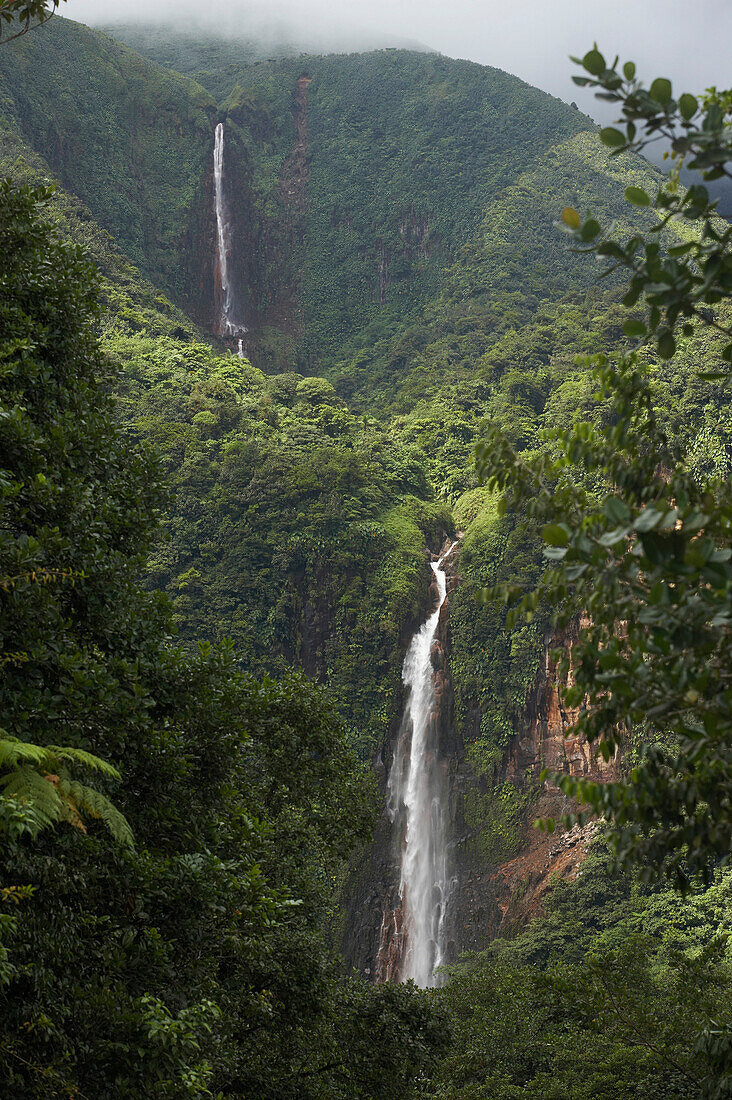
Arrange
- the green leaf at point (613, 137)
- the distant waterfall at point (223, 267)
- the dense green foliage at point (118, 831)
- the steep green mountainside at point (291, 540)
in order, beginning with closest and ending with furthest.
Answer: the green leaf at point (613, 137)
the dense green foliage at point (118, 831)
the steep green mountainside at point (291, 540)
the distant waterfall at point (223, 267)

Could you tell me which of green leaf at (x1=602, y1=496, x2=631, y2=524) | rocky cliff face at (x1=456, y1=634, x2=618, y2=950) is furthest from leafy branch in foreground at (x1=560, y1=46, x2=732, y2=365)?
rocky cliff face at (x1=456, y1=634, x2=618, y2=950)

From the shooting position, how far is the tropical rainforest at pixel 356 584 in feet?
9.47

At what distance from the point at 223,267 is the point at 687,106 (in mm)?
51587

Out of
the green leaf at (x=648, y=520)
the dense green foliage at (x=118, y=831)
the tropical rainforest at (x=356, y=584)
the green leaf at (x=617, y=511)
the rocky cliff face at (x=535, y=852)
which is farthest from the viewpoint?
the rocky cliff face at (x=535, y=852)

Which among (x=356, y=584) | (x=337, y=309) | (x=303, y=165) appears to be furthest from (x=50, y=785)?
(x=303, y=165)

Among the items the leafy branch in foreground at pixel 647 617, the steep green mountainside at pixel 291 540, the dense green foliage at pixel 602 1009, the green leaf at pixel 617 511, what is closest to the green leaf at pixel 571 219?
the leafy branch in foreground at pixel 647 617

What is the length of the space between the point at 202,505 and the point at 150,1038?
75.2ft

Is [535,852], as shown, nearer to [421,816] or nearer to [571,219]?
[421,816]

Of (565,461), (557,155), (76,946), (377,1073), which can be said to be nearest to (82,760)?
(76,946)

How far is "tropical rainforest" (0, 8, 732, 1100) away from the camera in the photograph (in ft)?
9.47

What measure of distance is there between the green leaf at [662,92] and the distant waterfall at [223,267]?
49001 mm

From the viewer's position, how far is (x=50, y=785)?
3.64 meters

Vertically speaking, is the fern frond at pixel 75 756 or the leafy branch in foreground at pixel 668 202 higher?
the leafy branch in foreground at pixel 668 202

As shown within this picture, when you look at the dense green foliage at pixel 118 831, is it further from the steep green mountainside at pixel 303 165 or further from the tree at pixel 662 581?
the steep green mountainside at pixel 303 165
